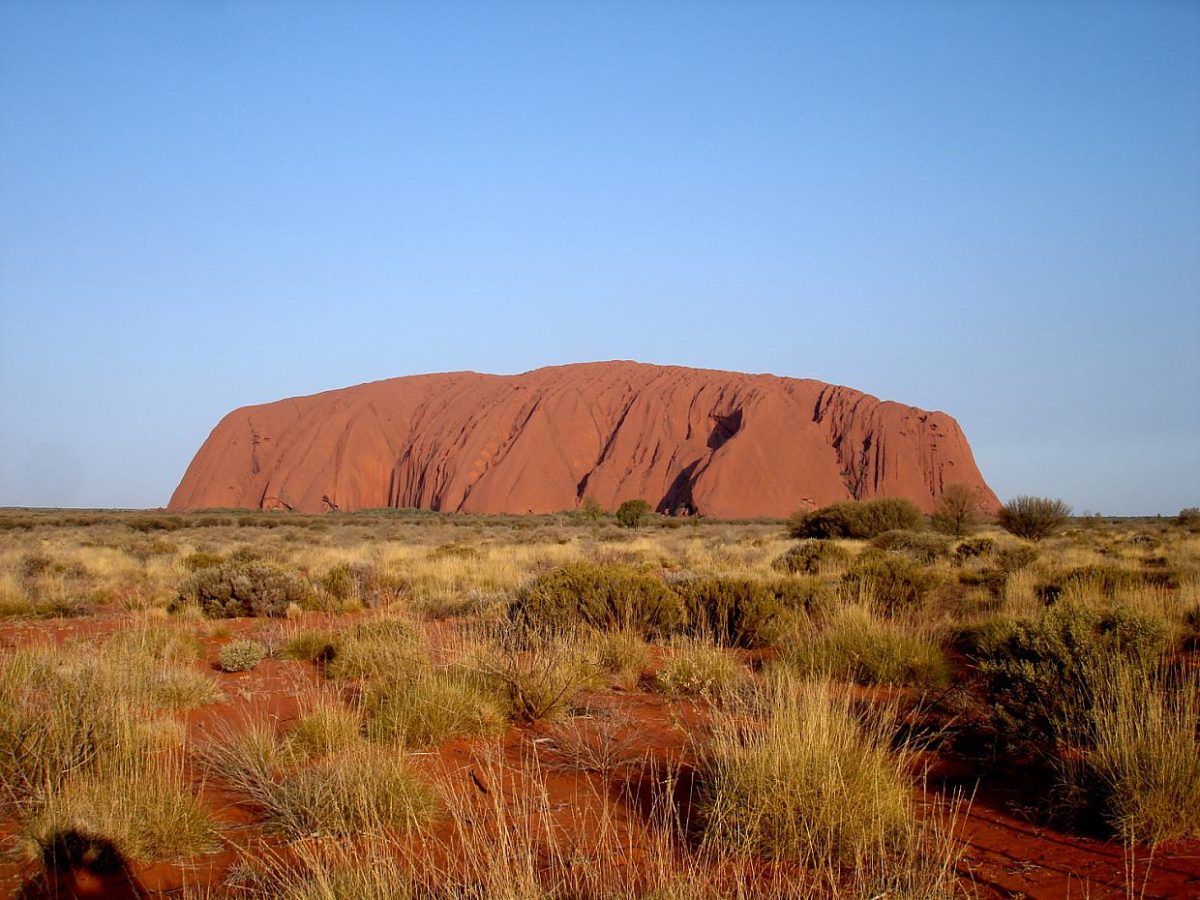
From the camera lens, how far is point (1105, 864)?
11.6 ft

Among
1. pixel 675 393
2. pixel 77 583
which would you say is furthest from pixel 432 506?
pixel 77 583

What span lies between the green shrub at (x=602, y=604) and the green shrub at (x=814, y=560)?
5061 millimetres

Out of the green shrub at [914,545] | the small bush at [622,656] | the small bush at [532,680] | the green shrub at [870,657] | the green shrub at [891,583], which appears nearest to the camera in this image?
the small bush at [532,680]

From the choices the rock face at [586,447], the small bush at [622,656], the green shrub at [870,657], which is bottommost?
the small bush at [622,656]

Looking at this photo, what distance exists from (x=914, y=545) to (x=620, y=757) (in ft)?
47.9

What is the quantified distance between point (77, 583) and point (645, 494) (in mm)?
50925

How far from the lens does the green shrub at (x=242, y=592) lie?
11367 millimetres

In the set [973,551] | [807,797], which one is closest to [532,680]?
[807,797]

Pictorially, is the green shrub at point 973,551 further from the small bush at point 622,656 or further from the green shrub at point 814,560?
the small bush at point 622,656

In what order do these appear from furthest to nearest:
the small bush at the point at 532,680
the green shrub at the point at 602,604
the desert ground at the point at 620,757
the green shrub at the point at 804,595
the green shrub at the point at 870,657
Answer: the green shrub at the point at 804,595 < the green shrub at the point at 602,604 < the green shrub at the point at 870,657 < the small bush at the point at 532,680 < the desert ground at the point at 620,757

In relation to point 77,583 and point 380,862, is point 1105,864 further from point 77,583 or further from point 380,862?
point 77,583

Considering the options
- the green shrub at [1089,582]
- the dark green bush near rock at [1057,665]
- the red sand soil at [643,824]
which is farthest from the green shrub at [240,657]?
the green shrub at [1089,582]

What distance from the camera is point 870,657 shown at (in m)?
6.84

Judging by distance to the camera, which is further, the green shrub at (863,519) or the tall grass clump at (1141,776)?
the green shrub at (863,519)
